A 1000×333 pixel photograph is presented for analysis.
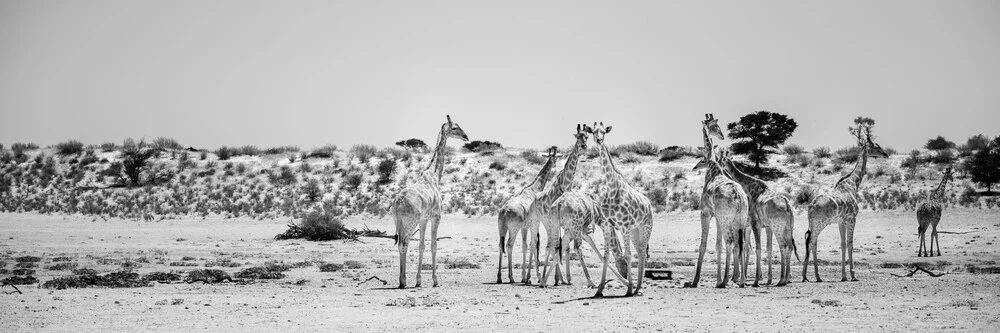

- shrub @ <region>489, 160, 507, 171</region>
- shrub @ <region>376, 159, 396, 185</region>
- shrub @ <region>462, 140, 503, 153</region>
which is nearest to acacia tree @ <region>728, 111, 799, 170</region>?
shrub @ <region>489, 160, 507, 171</region>

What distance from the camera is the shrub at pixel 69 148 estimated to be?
58375 mm

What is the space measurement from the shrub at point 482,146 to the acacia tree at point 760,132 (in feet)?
56.2

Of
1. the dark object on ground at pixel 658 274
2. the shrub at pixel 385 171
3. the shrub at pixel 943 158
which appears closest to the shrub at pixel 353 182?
the shrub at pixel 385 171

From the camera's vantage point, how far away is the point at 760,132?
165 feet

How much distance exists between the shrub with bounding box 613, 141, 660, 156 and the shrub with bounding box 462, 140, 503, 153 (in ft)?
28.0

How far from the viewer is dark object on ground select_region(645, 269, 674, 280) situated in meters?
19.0

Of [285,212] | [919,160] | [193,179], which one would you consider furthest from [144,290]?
[919,160]

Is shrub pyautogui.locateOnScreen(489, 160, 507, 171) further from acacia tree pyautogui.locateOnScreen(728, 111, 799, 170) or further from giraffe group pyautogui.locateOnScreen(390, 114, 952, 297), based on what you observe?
giraffe group pyautogui.locateOnScreen(390, 114, 952, 297)

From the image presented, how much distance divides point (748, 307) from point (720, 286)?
3404mm

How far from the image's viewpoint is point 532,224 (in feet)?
62.5

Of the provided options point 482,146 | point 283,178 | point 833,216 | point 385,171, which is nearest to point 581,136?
point 833,216

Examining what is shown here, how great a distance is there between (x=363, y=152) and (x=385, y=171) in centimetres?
747

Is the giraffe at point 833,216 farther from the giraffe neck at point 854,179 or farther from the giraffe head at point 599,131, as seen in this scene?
the giraffe head at point 599,131

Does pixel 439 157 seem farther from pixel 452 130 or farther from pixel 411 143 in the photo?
pixel 411 143
